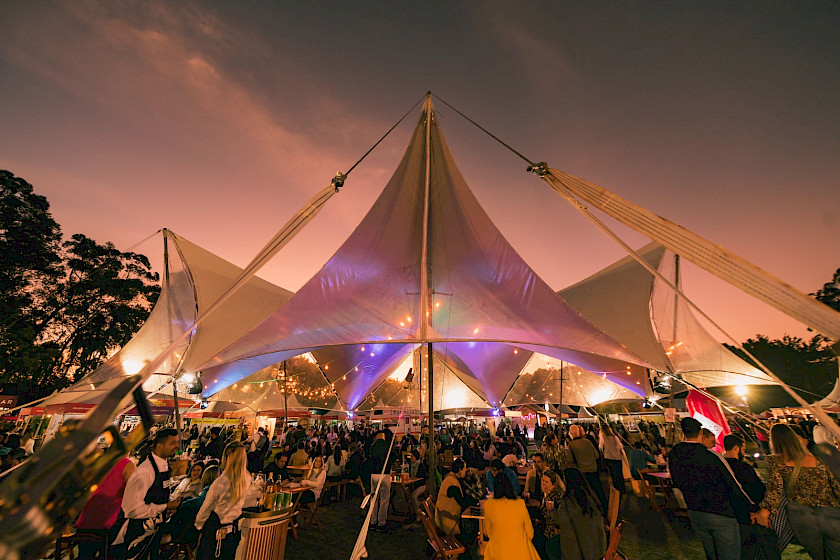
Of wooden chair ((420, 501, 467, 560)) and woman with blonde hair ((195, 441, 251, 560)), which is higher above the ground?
woman with blonde hair ((195, 441, 251, 560))

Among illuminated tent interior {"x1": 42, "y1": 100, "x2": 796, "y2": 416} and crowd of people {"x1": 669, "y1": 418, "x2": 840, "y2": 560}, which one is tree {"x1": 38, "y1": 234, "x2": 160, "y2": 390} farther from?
crowd of people {"x1": 669, "y1": 418, "x2": 840, "y2": 560}

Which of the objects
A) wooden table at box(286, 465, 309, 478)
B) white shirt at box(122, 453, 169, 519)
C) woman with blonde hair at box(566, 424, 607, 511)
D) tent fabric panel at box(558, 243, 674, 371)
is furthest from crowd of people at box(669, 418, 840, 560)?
wooden table at box(286, 465, 309, 478)

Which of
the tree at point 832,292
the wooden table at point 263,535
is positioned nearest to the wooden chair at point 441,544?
the wooden table at point 263,535

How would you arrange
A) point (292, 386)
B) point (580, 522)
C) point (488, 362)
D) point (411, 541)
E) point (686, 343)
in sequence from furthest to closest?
point (292, 386) < point (488, 362) < point (686, 343) < point (411, 541) < point (580, 522)

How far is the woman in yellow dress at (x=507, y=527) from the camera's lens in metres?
3.41

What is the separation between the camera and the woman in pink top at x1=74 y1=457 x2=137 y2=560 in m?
3.52

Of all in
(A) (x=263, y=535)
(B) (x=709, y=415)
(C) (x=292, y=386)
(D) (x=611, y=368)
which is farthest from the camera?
(C) (x=292, y=386)

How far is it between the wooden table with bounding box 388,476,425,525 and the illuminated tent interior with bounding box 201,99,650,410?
3399mm

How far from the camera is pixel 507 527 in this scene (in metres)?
3.48

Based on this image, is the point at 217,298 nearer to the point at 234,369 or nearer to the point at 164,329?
the point at 164,329

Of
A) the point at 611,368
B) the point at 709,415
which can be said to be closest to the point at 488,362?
the point at 611,368

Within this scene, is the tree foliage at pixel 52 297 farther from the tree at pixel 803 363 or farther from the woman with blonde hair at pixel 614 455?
the tree at pixel 803 363

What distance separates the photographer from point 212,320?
8617 mm

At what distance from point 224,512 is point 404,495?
4344 mm
